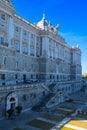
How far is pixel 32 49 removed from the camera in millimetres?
62469

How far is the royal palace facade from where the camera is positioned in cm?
4569

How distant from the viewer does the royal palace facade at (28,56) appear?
150 ft

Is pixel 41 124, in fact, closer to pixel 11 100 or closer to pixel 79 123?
pixel 79 123

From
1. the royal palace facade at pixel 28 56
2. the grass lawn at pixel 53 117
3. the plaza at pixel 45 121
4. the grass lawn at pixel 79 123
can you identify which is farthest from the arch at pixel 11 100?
the grass lawn at pixel 79 123

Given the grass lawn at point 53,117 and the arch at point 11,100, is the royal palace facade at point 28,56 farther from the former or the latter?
the grass lawn at point 53,117

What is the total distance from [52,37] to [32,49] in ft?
37.3

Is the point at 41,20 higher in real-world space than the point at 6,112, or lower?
higher

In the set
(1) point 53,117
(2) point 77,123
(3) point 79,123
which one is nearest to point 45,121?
(1) point 53,117

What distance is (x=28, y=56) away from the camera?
59750mm

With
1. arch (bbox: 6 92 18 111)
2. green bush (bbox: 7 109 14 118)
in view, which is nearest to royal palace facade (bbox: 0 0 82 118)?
arch (bbox: 6 92 18 111)

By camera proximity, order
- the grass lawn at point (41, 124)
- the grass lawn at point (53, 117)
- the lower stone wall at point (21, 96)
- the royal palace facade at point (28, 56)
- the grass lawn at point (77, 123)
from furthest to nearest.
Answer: the royal palace facade at point (28, 56) < the grass lawn at point (53, 117) < the lower stone wall at point (21, 96) < the grass lawn at point (77, 123) < the grass lawn at point (41, 124)

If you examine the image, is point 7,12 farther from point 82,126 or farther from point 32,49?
point 82,126

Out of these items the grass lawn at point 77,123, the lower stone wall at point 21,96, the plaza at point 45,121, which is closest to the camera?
the plaza at point 45,121

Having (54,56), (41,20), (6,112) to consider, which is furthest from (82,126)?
(41,20)
